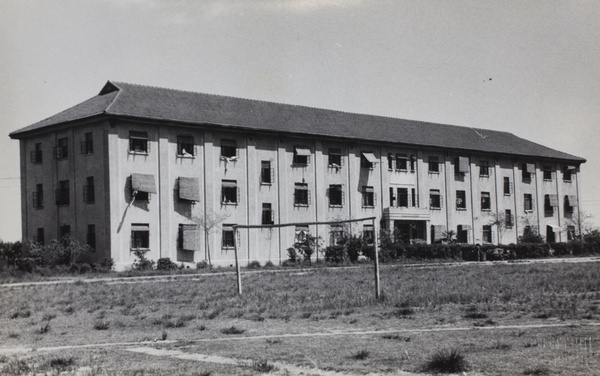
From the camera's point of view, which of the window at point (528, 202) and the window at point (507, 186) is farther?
the window at point (528, 202)

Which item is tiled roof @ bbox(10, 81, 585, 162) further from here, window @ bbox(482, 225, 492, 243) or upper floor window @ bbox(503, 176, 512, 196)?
window @ bbox(482, 225, 492, 243)

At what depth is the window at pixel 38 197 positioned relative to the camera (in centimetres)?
4221

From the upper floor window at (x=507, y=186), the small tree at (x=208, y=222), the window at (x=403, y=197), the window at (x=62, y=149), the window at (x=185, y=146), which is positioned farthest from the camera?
the upper floor window at (x=507, y=186)

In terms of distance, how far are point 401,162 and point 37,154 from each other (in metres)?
25.1

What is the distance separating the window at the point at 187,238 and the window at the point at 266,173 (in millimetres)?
6220

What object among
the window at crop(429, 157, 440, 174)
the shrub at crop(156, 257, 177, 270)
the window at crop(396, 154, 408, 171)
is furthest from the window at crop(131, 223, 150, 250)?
the window at crop(429, 157, 440, 174)

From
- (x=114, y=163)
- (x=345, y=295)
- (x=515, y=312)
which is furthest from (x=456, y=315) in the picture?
(x=114, y=163)

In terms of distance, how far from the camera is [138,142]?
3950 centimetres

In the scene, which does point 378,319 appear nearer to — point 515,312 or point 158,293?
point 515,312

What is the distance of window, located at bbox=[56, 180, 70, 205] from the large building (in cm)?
7

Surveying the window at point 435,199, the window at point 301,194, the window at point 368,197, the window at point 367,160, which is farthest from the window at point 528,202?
the window at point 301,194

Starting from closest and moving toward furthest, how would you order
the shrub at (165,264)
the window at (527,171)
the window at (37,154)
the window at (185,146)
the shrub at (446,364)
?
the shrub at (446,364) → the shrub at (165,264) → the window at (185,146) → the window at (37,154) → the window at (527,171)

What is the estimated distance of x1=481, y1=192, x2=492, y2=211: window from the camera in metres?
56.8

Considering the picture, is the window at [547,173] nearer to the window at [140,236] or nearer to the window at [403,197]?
the window at [403,197]
